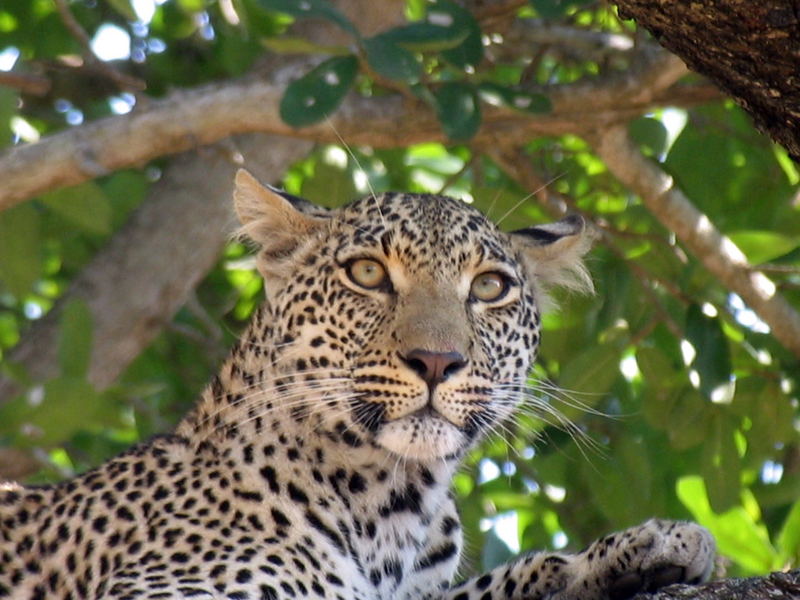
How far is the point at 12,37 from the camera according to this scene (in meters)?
10.7

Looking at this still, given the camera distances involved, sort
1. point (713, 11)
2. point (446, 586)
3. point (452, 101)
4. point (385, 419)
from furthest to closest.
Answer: point (452, 101) → point (446, 586) → point (385, 419) → point (713, 11)

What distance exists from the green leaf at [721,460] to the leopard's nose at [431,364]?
8.43ft

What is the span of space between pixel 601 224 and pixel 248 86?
2240 mm

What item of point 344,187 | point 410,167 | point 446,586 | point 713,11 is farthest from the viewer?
point 410,167

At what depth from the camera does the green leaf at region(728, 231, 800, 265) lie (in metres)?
8.00

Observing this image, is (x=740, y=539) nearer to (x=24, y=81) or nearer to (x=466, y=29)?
(x=466, y=29)

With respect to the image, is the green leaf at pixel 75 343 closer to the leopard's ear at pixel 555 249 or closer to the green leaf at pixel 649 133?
the leopard's ear at pixel 555 249

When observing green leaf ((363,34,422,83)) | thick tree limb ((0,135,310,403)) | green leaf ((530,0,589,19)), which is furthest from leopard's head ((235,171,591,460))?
thick tree limb ((0,135,310,403))

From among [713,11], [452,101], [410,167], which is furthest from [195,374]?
[713,11]

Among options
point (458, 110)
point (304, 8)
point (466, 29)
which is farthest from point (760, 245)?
point (304, 8)

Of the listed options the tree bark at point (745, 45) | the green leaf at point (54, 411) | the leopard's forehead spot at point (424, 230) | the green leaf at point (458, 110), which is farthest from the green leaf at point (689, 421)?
the tree bark at point (745, 45)

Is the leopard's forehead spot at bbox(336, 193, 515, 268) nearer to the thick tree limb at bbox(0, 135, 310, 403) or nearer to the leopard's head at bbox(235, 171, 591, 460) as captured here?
the leopard's head at bbox(235, 171, 591, 460)

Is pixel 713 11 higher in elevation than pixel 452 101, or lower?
higher

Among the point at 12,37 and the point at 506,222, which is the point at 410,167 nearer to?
the point at 506,222
